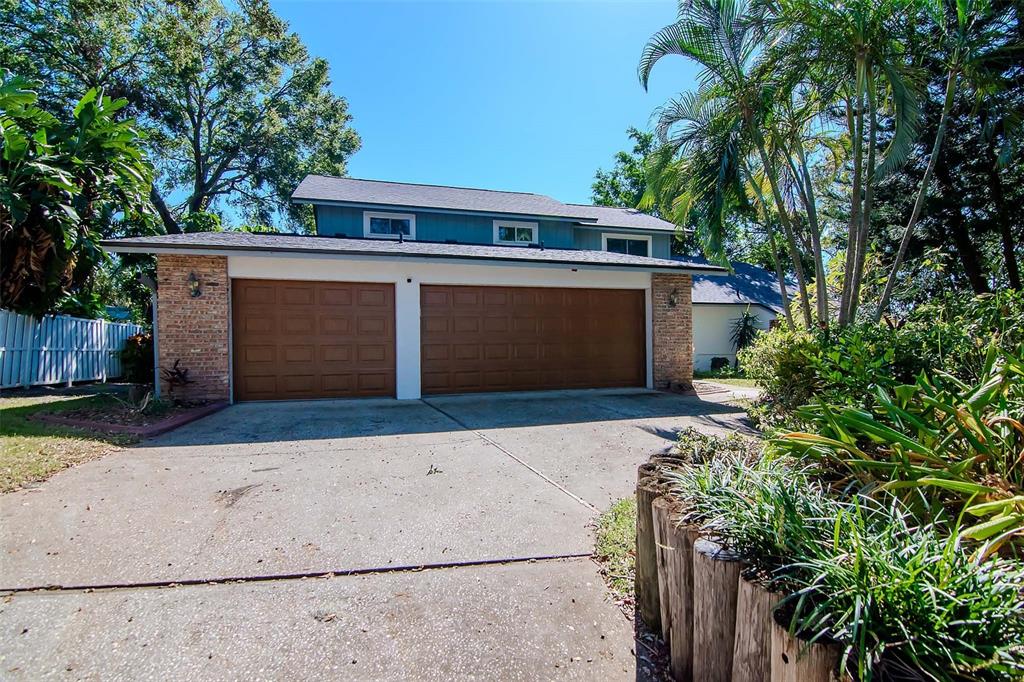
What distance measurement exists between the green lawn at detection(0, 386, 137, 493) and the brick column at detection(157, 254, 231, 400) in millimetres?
1342

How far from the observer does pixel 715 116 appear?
8.94 metres

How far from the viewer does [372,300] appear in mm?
9617

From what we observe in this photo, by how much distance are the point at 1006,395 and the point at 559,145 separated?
52.6 feet

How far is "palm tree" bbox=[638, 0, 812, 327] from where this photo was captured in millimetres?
7949

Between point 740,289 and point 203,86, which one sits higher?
point 203,86

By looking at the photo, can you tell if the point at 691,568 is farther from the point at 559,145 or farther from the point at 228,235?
the point at 559,145

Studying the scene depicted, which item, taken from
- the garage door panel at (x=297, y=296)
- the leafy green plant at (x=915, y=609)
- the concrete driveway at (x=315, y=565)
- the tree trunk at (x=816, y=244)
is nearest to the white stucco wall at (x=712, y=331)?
the tree trunk at (x=816, y=244)

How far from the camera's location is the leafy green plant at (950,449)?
1.97m

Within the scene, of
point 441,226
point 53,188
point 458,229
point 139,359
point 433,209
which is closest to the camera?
point 53,188

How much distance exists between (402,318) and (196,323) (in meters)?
3.55

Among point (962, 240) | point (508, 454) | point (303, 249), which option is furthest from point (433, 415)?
point (962, 240)

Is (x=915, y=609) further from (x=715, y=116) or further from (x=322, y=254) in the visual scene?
(x=715, y=116)

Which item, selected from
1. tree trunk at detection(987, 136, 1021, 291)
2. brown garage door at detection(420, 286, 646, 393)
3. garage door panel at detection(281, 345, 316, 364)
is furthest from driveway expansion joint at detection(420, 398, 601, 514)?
tree trunk at detection(987, 136, 1021, 291)

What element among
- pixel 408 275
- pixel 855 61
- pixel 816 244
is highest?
pixel 855 61
